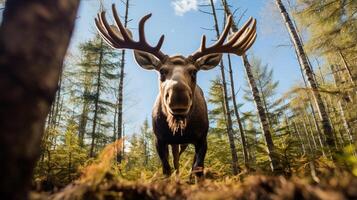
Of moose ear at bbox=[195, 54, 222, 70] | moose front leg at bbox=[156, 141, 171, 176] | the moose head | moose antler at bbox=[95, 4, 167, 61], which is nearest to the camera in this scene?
the moose head

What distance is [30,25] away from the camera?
1217 mm

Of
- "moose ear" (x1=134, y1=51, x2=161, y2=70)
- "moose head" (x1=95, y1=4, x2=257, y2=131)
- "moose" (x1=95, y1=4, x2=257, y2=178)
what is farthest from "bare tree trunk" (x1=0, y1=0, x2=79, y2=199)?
"moose ear" (x1=134, y1=51, x2=161, y2=70)

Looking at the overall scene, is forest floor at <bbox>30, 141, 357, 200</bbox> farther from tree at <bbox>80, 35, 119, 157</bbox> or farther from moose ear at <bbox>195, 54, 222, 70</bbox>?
tree at <bbox>80, 35, 119, 157</bbox>

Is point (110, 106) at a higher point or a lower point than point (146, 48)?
higher

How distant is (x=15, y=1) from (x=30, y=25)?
0.17m

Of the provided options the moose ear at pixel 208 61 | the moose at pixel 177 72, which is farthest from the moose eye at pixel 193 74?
the moose ear at pixel 208 61

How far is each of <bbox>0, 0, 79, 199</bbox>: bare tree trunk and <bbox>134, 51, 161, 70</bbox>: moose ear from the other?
4533 millimetres

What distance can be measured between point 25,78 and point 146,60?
5014 mm

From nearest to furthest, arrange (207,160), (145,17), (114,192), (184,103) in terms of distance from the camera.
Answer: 1. (114,192)
2. (184,103)
3. (145,17)
4. (207,160)

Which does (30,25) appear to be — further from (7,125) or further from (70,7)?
(7,125)

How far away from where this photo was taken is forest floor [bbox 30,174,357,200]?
1.12 metres

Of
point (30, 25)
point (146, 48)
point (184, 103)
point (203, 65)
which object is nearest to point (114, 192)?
point (30, 25)

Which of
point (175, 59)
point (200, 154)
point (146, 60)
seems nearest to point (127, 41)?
point (146, 60)

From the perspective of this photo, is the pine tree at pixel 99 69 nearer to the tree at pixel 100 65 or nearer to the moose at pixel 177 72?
the tree at pixel 100 65
